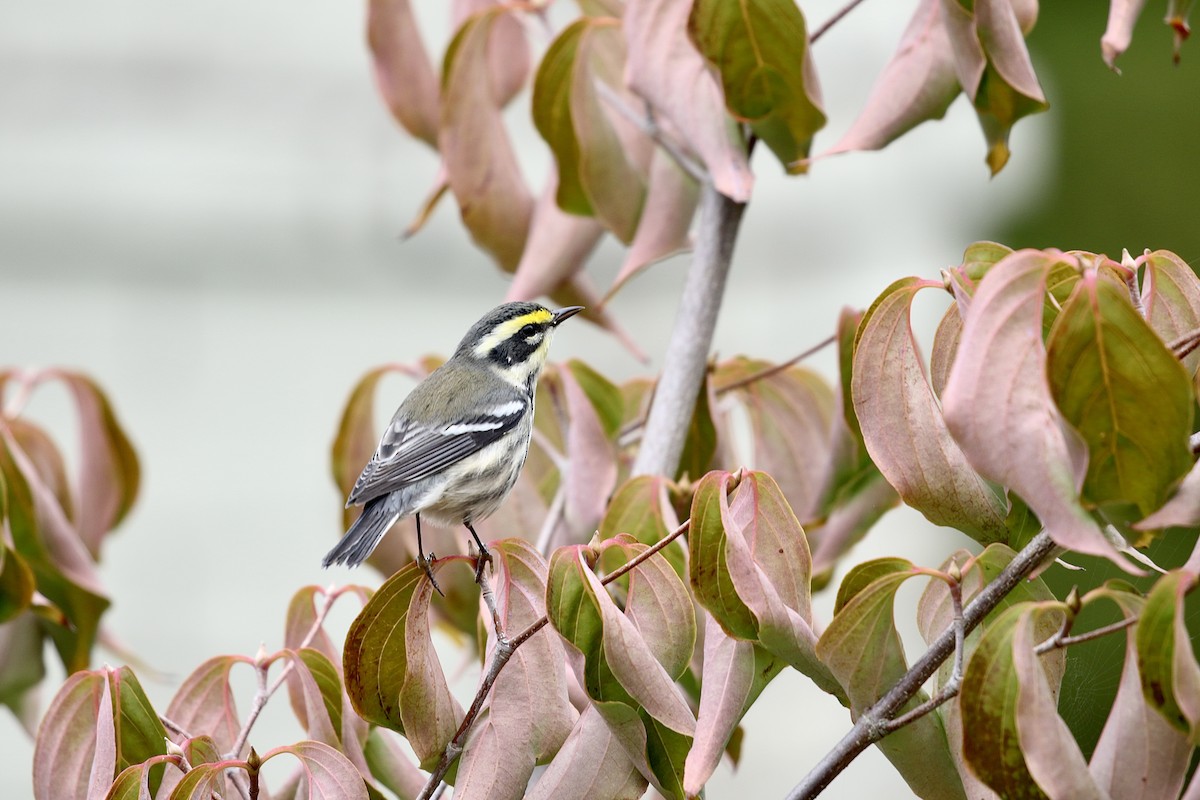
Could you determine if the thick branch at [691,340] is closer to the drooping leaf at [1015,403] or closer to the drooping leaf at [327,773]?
the drooping leaf at [327,773]

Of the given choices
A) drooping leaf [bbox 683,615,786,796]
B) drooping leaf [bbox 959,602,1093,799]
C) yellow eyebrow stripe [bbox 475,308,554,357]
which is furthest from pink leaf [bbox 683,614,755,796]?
yellow eyebrow stripe [bbox 475,308,554,357]

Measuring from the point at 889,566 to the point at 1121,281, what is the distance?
0.32 meters

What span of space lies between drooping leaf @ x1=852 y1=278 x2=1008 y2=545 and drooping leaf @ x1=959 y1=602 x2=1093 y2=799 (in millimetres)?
181

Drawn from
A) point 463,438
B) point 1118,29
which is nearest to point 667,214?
point 463,438

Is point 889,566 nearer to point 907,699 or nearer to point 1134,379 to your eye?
point 907,699

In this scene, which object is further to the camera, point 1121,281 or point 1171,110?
point 1171,110

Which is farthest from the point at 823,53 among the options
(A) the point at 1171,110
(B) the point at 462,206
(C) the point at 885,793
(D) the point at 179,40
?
(B) the point at 462,206

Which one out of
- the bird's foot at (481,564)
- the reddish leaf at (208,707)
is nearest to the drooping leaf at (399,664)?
the bird's foot at (481,564)

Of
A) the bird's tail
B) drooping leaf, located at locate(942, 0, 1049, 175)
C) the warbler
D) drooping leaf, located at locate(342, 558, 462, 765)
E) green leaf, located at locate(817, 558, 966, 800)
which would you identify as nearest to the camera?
green leaf, located at locate(817, 558, 966, 800)

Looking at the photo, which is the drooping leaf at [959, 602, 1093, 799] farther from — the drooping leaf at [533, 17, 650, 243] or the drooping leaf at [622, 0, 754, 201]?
the drooping leaf at [533, 17, 650, 243]

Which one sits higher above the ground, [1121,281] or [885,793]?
[1121,281]

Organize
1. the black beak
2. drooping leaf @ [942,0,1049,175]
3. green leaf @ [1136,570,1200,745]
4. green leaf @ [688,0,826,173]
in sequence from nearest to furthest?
green leaf @ [1136,570,1200,745]
drooping leaf @ [942,0,1049,175]
green leaf @ [688,0,826,173]
the black beak

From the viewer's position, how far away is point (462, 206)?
6.09ft

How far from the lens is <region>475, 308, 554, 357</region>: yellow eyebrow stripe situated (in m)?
2.21
